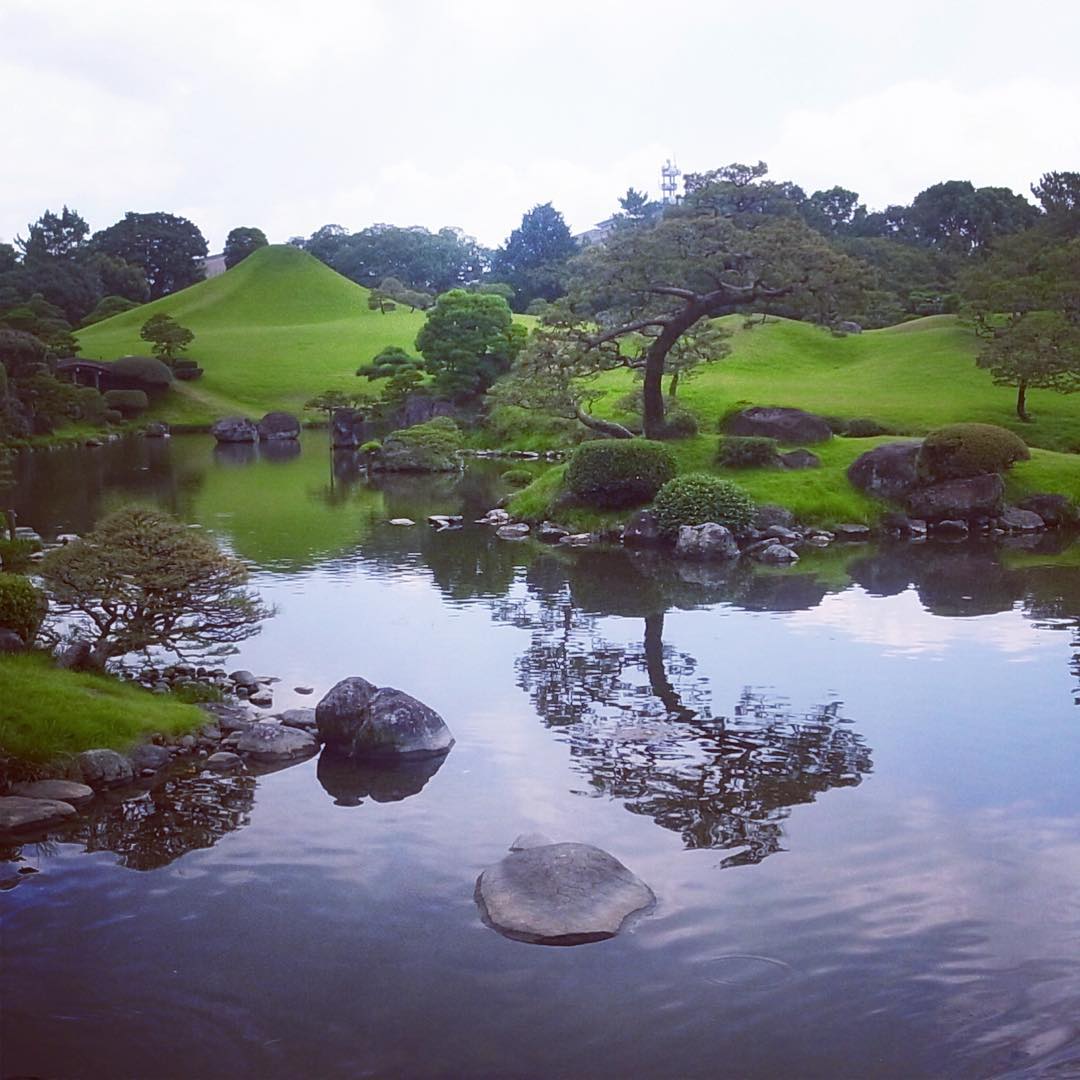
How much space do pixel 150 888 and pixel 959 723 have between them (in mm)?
8806

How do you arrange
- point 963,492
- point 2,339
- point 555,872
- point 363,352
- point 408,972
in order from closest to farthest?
point 408,972
point 555,872
point 963,492
point 2,339
point 363,352

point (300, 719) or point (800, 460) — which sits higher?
point (800, 460)

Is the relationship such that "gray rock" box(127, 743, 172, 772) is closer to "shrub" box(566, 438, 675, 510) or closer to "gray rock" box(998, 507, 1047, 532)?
"shrub" box(566, 438, 675, 510)

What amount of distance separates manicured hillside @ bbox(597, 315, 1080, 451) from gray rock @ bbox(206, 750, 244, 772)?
25643 millimetres

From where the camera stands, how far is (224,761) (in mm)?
11406

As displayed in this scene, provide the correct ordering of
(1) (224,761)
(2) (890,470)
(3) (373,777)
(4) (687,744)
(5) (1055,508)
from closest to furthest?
(3) (373,777), (1) (224,761), (4) (687,744), (5) (1055,508), (2) (890,470)

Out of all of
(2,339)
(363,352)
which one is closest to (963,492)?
(2,339)

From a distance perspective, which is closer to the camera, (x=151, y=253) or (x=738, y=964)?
(x=738, y=964)

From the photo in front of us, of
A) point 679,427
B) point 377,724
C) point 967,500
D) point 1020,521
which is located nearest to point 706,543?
point 967,500

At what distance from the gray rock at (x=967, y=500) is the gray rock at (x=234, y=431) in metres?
43.2

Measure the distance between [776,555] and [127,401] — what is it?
5445cm

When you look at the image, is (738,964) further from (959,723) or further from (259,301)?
(259,301)

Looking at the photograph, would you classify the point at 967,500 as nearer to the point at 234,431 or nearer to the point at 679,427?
the point at 679,427

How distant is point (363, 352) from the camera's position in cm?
8750
